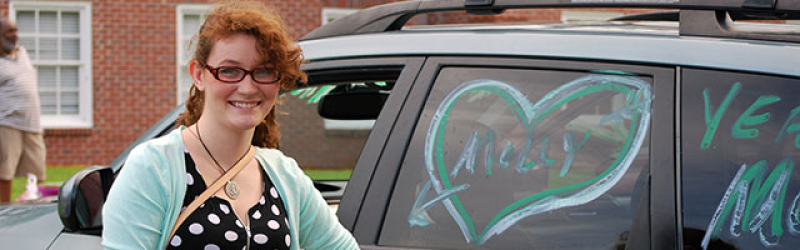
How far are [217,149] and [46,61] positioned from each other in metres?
12.4

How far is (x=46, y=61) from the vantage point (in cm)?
1322

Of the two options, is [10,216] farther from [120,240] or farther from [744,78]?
[744,78]

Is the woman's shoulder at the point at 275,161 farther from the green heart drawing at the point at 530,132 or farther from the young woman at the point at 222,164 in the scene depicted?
the green heart drawing at the point at 530,132

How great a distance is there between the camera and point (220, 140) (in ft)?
5.68

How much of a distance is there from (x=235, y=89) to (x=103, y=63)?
1248 cm

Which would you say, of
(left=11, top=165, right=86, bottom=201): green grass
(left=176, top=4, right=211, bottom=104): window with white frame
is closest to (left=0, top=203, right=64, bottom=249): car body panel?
(left=11, top=165, right=86, bottom=201): green grass

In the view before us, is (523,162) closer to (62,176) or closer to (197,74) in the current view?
(197,74)

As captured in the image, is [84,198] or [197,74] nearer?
[197,74]

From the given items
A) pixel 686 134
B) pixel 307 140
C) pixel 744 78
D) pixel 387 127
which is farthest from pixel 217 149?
pixel 307 140

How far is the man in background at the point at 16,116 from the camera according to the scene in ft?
22.5

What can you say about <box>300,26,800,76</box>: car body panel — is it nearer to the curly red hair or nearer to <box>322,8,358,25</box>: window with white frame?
the curly red hair

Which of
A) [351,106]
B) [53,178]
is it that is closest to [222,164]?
[351,106]

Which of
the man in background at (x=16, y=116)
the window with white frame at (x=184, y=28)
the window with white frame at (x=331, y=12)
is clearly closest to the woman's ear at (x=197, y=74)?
the man in background at (x=16, y=116)

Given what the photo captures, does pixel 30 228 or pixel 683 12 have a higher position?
pixel 683 12
